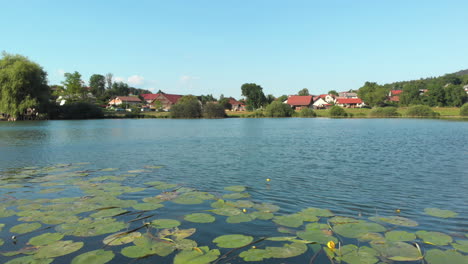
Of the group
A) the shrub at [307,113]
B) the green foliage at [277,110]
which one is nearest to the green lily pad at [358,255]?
the green foliage at [277,110]

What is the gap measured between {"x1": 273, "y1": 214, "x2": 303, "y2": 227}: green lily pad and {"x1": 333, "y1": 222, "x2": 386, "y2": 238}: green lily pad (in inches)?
34.1

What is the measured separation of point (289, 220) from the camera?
7.83 meters

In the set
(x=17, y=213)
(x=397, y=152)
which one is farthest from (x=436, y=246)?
(x=397, y=152)

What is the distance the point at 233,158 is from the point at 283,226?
12424 mm

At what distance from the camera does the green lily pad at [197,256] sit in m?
5.57

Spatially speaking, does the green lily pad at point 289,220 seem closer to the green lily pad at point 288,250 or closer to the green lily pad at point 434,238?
the green lily pad at point 288,250

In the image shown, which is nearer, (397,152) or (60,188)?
(60,188)

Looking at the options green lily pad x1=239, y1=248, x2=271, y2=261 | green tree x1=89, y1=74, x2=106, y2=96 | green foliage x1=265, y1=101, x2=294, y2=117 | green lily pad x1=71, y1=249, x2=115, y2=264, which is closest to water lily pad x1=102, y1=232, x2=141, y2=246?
green lily pad x1=71, y1=249, x2=115, y2=264

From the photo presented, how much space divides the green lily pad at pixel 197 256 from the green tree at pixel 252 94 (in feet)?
457

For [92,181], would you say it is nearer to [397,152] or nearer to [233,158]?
[233,158]

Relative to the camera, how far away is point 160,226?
7395 mm

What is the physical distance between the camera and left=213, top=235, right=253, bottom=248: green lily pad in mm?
6348

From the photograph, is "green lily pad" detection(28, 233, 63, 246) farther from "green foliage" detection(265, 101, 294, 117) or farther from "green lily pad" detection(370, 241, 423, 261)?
"green foliage" detection(265, 101, 294, 117)

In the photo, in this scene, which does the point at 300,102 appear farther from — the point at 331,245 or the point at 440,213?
the point at 331,245
